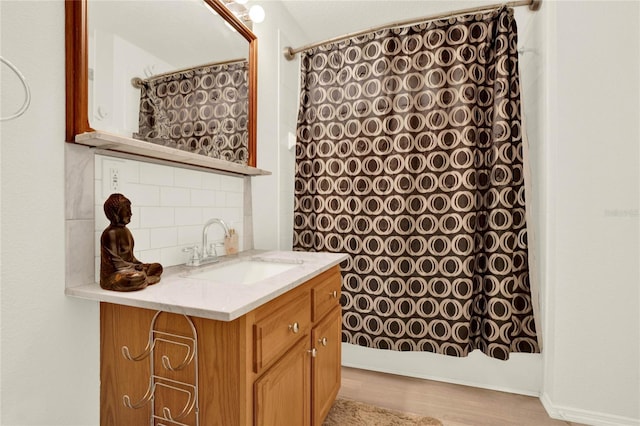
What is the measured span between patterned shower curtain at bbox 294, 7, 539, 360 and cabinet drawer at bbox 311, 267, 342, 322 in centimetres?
52

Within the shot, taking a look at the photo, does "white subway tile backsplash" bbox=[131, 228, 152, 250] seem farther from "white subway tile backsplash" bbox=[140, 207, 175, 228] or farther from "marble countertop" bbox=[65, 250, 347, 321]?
"marble countertop" bbox=[65, 250, 347, 321]

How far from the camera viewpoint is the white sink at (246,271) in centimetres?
138

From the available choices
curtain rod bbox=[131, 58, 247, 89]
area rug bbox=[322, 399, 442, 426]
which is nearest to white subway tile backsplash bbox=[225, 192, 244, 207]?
curtain rod bbox=[131, 58, 247, 89]

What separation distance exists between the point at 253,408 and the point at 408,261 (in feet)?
4.45

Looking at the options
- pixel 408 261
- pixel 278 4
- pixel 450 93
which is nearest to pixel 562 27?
pixel 450 93

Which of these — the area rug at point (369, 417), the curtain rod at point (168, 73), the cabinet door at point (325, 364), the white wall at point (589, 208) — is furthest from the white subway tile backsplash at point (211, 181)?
the white wall at point (589, 208)

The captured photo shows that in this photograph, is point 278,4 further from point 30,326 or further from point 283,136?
point 30,326

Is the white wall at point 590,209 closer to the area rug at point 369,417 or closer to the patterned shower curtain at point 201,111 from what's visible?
the patterned shower curtain at point 201,111

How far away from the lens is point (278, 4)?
2.17 m

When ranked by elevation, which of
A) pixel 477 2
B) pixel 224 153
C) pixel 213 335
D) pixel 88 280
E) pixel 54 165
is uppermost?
pixel 477 2

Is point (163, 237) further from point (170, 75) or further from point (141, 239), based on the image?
point (170, 75)

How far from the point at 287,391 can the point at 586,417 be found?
64.8 inches

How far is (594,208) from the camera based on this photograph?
65.7 inches

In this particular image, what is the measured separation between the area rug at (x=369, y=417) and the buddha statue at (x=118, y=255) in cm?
124
